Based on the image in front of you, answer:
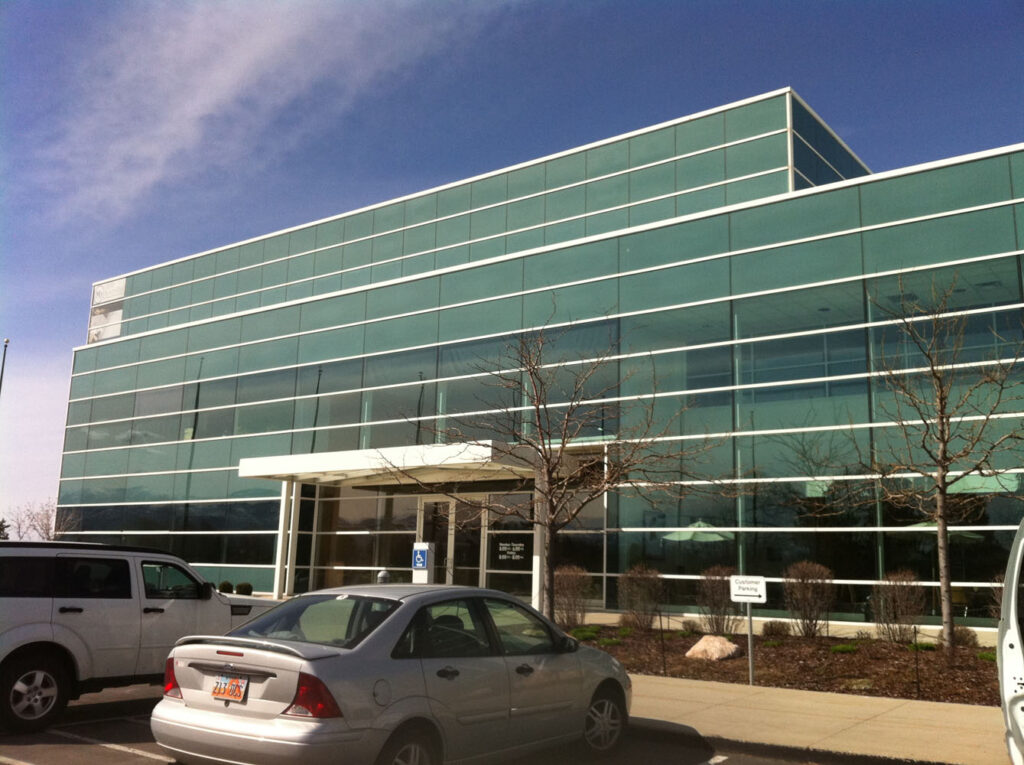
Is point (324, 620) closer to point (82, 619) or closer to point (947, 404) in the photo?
point (82, 619)

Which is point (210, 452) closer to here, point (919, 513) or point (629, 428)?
point (629, 428)

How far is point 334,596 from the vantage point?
23.6 feet

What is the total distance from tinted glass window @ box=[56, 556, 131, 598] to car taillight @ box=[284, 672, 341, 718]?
15.8ft

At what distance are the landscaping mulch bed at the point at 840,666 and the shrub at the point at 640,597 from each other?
1029mm

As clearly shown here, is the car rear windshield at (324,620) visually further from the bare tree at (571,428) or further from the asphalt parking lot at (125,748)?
the bare tree at (571,428)

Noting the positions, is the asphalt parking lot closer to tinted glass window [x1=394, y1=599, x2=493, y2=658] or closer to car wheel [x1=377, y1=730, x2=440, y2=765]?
tinted glass window [x1=394, y1=599, x2=493, y2=658]

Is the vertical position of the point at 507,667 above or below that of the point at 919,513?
below

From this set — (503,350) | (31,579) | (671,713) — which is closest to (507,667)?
(671,713)

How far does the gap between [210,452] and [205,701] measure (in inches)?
1041

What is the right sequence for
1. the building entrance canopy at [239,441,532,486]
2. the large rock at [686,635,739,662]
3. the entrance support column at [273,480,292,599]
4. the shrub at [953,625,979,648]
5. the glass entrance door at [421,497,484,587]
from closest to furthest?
the large rock at [686,635,739,662] < the shrub at [953,625,979,648] < the building entrance canopy at [239,441,532,486] < the glass entrance door at [421,497,484,587] < the entrance support column at [273,480,292,599]

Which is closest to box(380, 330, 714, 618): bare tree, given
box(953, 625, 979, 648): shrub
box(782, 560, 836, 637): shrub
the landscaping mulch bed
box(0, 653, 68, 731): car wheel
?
box(782, 560, 836, 637): shrub

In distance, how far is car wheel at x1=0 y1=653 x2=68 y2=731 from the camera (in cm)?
877

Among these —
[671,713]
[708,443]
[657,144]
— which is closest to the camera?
[671,713]

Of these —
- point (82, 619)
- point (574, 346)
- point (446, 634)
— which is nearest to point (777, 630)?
point (574, 346)
